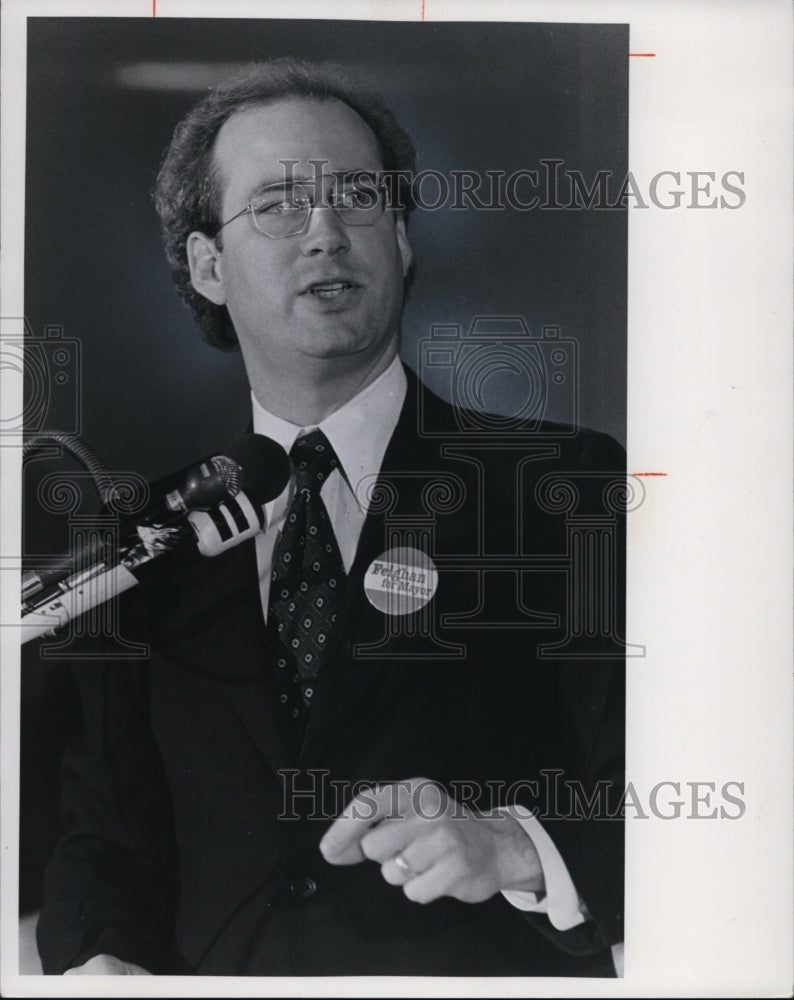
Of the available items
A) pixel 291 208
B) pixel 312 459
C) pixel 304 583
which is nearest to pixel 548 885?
pixel 304 583

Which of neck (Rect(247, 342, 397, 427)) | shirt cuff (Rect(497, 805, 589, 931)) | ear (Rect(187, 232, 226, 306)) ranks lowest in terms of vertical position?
shirt cuff (Rect(497, 805, 589, 931))

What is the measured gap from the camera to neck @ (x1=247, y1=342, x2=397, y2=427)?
60.1 inches

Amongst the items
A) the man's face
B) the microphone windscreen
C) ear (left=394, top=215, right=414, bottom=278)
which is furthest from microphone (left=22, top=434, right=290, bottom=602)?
ear (left=394, top=215, right=414, bottom=278)

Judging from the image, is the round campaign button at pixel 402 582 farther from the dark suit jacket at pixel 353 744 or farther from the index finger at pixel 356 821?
the index finger at pixel 356 821

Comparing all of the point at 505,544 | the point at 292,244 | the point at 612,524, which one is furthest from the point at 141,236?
the point at 612,524

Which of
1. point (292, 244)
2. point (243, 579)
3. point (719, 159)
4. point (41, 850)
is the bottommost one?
point (41, 850)

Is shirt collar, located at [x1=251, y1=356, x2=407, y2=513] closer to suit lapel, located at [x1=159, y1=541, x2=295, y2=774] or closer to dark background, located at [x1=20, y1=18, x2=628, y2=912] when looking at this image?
dark background, located at [x1=20, y1=18, x2=628, y2=912]

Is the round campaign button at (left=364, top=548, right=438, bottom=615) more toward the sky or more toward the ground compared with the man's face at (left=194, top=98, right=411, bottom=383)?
more toward the ground

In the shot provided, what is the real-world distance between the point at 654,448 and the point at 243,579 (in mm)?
686

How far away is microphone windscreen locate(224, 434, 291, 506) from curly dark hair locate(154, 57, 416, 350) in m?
0.16

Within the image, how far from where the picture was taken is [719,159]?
5.20 ft

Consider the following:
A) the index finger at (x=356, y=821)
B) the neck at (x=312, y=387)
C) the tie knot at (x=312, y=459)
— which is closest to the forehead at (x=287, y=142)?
the neck at (x=312, y=387)

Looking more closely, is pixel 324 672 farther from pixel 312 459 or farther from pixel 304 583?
pixel 312 459

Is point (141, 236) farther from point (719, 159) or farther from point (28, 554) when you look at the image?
point (719, 159)
